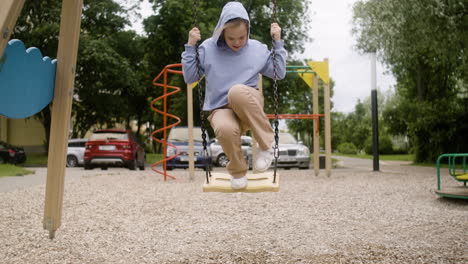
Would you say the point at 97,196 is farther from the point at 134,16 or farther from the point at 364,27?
the point at 134,16

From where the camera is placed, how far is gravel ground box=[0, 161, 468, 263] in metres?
4.83

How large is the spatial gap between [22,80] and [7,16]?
0.66 m

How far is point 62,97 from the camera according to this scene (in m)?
3.26

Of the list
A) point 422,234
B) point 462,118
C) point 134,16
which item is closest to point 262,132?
point 422,234

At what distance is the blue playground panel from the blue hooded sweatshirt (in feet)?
3.56

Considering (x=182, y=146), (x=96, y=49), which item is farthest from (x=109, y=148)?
(x=96, y=49)

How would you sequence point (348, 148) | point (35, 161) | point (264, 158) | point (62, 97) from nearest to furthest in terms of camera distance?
1. point (62, 97)
2. point (264, 158)
3. point (35, 161)
4. point (348, 148)

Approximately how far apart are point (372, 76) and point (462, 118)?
5.30 metres

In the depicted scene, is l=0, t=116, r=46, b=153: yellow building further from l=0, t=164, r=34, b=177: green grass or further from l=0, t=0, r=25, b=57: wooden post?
l=0, t=0, r=25, b=57: wooden post

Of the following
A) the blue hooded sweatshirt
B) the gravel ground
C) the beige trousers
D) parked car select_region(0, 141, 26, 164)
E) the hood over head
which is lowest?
the gravel ground

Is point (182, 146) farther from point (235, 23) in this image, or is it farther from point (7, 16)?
point (7, 16)

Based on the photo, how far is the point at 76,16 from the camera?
3.13 m

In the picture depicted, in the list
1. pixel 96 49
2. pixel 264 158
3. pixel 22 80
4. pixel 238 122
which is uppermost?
pixel 96 49

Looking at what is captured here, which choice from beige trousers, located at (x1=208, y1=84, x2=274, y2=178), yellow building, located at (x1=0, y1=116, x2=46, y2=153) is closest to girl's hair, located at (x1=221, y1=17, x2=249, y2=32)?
beige trousers, located at (x1=208, y1=84, x2=274, y2=178)
